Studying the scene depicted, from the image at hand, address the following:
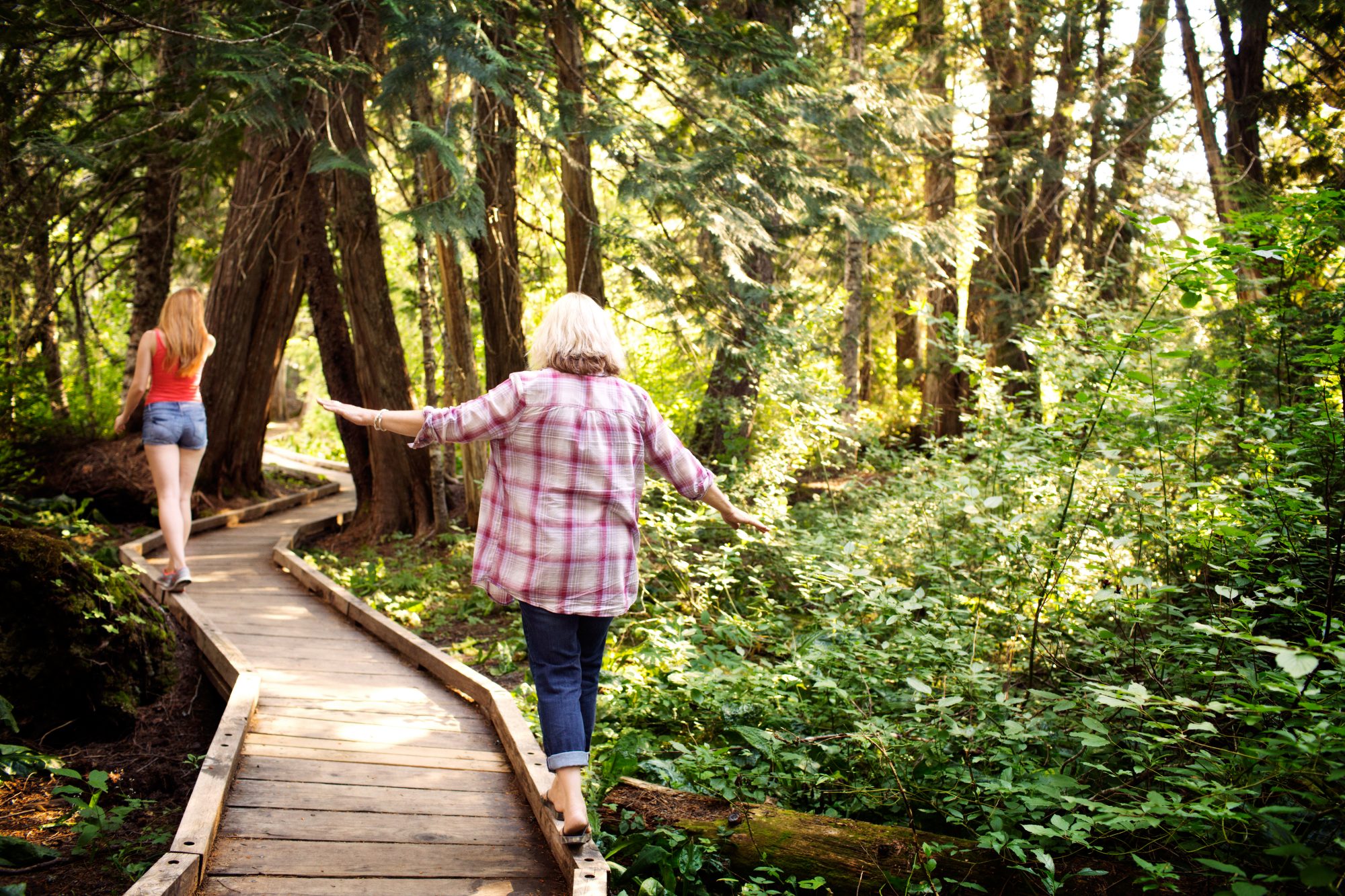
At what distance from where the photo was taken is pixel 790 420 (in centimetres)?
893

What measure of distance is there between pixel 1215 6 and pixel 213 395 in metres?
12.4

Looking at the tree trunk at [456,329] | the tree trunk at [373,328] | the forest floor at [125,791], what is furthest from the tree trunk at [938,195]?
the forest floor at [125,791]

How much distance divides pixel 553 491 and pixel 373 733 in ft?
6.84

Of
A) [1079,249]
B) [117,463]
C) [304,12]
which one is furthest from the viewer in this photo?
[1079,249]

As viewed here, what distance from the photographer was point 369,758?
13.8 feet

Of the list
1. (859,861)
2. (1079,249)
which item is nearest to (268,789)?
(859,861)

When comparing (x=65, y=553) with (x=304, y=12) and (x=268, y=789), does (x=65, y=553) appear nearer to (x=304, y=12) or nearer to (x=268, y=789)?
(x=268, y=789)

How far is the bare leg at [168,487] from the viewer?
6477 mm

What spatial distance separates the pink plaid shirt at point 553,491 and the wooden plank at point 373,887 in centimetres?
97

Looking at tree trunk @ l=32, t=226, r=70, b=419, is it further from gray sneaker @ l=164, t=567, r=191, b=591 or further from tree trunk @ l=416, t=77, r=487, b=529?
gray sneaker @ l=164, t=567, r=191, b=591

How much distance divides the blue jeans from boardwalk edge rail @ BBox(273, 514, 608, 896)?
0.34 metres

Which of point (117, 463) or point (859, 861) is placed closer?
point (859, 861)

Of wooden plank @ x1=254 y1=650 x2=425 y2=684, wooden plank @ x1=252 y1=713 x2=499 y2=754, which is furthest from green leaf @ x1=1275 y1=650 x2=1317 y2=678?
wooden plank @ x1=254 y1=650 x2=425 y2=684

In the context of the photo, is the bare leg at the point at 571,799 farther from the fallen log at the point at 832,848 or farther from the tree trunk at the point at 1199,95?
the tree trunk at the point at 1199,95
